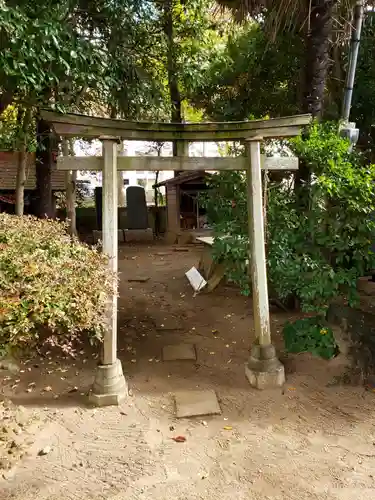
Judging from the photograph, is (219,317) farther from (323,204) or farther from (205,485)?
(205,485)

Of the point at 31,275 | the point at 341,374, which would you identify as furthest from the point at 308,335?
the point at 31,275

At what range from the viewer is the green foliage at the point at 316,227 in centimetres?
442

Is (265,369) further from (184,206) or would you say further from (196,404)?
(184,206)

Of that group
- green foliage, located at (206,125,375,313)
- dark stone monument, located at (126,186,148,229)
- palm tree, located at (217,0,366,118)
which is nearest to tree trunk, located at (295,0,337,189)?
palm tree, located at (217,0,366,118)

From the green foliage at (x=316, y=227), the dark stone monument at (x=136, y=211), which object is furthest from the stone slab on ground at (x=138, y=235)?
the green foliage at (x=316, y=227)

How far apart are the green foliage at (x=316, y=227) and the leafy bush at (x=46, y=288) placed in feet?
6.85

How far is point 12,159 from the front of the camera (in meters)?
15.5

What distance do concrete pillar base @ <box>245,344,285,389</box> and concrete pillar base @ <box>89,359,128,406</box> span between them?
1493 mm

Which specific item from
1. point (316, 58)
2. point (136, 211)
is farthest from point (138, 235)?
point (316, 58)

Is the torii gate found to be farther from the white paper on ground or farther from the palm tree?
the white paper on ground

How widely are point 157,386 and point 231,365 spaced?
1014 mm

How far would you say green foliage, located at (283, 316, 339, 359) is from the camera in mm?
4750

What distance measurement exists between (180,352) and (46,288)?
9.29 feet

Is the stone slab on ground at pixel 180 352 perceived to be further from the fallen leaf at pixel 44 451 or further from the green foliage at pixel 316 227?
the fallen leaf at pixel 44 451
